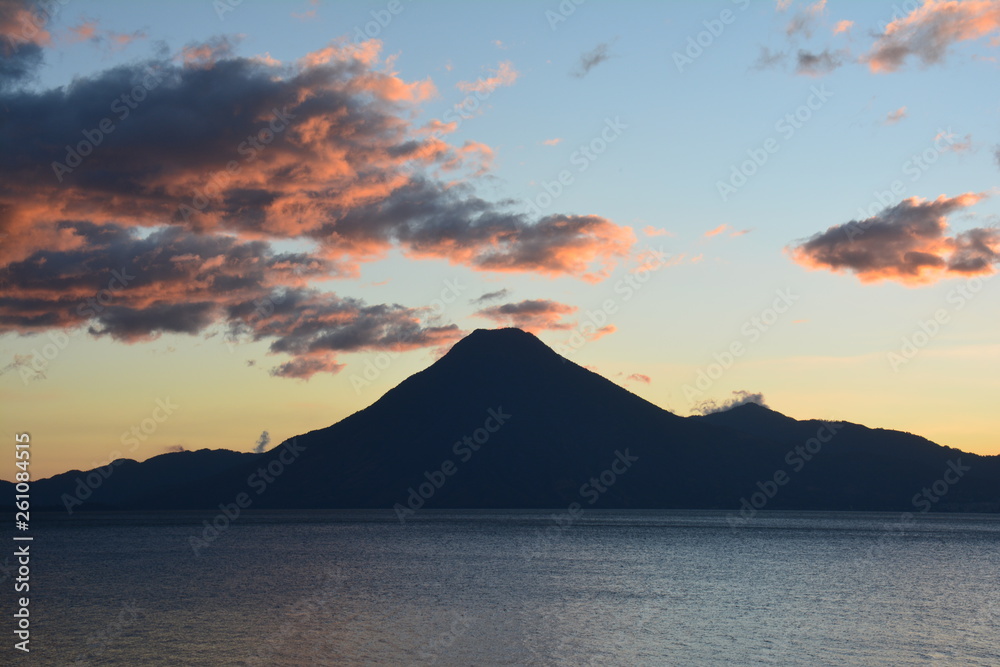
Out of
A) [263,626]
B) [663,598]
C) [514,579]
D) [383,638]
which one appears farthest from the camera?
[514,579]

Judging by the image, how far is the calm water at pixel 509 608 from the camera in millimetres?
51688

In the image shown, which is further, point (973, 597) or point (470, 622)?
point (973, 597)

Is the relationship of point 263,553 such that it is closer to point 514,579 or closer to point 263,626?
point 514,579

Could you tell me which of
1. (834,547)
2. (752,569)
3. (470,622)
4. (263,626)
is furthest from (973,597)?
(834,547)

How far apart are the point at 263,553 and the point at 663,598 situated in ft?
258

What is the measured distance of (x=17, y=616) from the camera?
6234cm

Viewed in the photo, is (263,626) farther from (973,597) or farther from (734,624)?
(973,597)

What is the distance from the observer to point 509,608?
70938mm

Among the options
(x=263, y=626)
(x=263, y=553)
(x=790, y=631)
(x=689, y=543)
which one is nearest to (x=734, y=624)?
(x=790, y=631)

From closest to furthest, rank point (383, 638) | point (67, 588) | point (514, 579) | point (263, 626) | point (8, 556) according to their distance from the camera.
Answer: point (383, 638), point (263, 626), point (67, 588), point (514, 579), point (8, 556)

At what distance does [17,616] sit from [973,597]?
3365 inches

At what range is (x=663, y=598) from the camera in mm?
77688

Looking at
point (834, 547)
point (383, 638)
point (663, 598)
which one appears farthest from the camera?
point (834, 547)

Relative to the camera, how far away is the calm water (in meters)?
51.7
